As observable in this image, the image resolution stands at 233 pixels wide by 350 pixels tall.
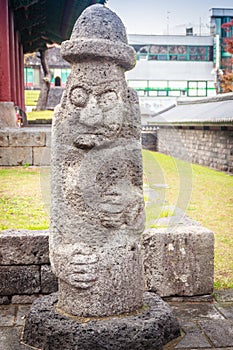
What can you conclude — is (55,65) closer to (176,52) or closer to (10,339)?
(176,52)

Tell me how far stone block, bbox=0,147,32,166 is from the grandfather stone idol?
22.9 ft

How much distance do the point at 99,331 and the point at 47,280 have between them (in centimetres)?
117

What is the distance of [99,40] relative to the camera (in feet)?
→ 9.71

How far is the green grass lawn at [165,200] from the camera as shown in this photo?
491 centimetres

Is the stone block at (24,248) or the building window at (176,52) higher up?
the building window at (176,52)

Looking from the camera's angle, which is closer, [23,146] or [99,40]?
[99,40]

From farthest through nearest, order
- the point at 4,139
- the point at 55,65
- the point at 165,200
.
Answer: the point at 55,65 → the point at 4,139 → the point at 165,200

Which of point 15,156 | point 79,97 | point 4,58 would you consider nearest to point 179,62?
point 4,58

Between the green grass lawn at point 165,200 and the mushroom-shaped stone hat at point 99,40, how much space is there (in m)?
1.41

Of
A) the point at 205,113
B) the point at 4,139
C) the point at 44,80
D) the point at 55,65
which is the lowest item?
the point at 4,139

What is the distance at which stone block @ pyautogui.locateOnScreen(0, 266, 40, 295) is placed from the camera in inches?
154

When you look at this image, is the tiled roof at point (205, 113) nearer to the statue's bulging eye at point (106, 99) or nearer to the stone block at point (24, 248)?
the stone block at point (24, 248)

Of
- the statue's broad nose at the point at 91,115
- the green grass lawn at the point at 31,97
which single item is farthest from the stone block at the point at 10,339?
the green grass lawn at the point at 31,97

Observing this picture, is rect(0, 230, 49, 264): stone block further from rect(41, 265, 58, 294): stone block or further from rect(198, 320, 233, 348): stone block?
rect(198, 320, 233, 348): stone block
